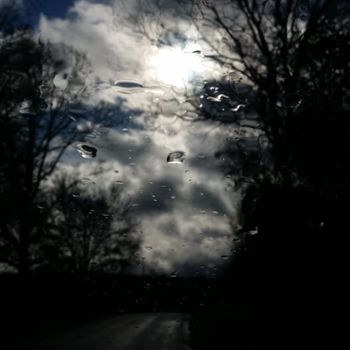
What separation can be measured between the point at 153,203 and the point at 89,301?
808mm

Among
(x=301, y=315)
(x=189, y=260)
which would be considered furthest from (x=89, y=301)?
(x=301, y=315)

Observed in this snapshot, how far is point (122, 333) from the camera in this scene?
11.5 feet

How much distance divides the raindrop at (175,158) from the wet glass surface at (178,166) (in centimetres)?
1

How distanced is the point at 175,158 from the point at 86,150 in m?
0.67

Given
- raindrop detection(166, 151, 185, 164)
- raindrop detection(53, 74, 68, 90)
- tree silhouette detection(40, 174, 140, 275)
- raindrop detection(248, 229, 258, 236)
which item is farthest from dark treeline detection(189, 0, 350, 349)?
raindrop detection(53, 74, 68, 90)

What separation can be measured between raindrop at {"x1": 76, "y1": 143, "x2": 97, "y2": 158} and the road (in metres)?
1.17

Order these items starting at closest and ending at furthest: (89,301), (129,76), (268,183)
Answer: (89,301) < (268,183) < (129,76)

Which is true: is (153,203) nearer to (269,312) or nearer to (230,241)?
(230,241)

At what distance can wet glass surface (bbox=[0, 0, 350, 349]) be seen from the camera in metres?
3.29

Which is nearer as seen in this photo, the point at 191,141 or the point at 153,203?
the point at 153,203

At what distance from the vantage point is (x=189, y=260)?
3.38 metres

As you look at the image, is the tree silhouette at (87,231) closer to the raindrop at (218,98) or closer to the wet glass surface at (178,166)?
the wet glass surface at (178,166)

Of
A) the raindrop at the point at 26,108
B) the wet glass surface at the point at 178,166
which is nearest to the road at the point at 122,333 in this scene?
the wet glass surface at the point at 178,166

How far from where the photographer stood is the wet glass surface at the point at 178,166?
130 inches
